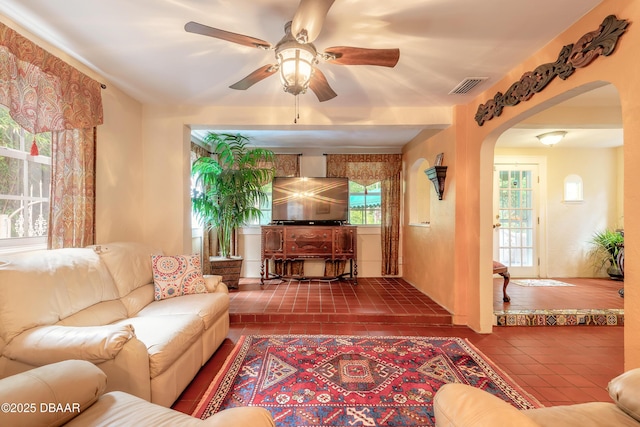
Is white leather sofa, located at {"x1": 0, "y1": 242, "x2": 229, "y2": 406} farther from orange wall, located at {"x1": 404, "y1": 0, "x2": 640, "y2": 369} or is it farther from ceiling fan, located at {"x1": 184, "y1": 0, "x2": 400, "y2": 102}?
orange wall, located at {"x1": 404, "y1": 0, "x2": 640, "y2": 369}

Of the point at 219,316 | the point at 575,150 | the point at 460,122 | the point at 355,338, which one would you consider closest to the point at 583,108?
the point at 460,122

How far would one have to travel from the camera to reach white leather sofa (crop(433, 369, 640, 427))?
30.9 inches

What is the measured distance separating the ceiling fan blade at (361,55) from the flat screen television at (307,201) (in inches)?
119

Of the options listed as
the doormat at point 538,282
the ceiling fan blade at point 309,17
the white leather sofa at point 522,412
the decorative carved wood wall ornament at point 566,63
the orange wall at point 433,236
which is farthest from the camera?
the doormat at point 538,282

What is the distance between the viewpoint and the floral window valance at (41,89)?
1621 millimetres

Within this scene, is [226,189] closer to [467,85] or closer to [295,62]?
[295,62]

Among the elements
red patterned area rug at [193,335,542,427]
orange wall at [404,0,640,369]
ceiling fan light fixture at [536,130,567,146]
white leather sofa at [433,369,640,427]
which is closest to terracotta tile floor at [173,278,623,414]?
→ red patterned area rug at [193,335,542,427]

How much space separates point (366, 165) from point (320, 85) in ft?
10.4

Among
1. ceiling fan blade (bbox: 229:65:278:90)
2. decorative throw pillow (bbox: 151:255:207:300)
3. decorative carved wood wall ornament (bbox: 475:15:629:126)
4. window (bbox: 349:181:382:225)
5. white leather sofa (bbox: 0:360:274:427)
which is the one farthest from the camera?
window (bbox: 349:181:382:225)

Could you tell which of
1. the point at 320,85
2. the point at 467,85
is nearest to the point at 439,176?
the point at 467,85

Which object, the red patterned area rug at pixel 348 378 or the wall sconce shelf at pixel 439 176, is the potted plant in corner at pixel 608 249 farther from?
the red patterned area rug at pixel 348 378

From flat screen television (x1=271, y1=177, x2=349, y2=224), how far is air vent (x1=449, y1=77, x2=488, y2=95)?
2.32 metres

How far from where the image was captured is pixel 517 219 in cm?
488

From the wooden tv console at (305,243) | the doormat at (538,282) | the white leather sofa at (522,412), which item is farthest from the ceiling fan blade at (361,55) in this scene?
the doormat at (538,282)
